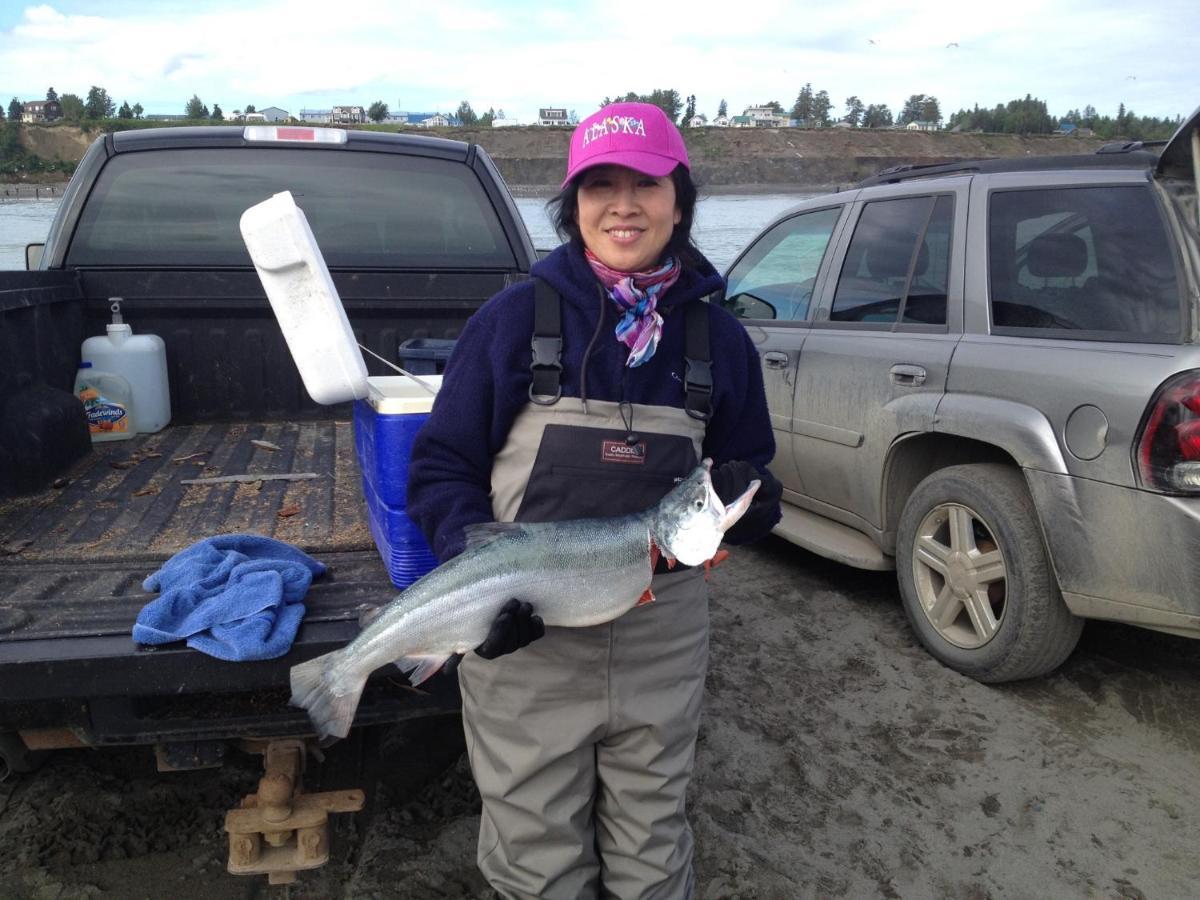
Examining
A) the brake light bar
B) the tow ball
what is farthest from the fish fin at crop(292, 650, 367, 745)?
the brake light bar

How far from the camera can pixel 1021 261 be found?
3982 mm

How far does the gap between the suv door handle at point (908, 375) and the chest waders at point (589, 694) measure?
2.43 m

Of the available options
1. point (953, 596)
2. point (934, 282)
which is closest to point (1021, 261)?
point (934, 282)

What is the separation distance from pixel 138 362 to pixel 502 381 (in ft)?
8.34

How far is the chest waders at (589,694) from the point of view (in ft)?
6.28

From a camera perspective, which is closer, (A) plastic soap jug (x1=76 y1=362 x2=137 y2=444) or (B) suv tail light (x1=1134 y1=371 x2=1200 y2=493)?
Answer: (B) suv tail light (x1=1134 y1=371 x2=1200 y2=493)

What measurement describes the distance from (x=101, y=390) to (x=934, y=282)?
378cm

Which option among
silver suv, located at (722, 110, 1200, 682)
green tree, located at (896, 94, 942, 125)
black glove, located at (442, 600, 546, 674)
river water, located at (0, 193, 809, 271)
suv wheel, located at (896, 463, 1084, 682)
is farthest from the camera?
green tree, located at (896, 94, 942, 125)

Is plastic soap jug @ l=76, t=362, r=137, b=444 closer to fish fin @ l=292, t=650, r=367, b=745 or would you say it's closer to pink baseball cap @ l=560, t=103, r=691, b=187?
fish fin @ l=292, t=650, r=367, b=745

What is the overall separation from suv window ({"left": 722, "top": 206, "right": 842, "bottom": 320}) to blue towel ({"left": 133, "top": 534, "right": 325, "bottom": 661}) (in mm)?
3691

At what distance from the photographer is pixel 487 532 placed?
5.99 feet

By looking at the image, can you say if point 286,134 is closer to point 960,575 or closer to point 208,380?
point 208,380

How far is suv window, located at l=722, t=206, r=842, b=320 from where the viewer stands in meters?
5.30

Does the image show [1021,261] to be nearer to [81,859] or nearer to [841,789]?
[841,789]
